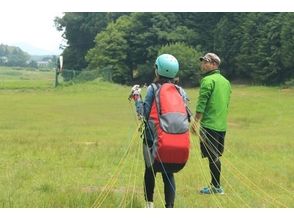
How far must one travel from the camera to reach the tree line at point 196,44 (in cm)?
6488

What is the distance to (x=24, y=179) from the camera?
8953mm

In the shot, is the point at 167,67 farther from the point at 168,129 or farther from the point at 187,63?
the point at 187,63

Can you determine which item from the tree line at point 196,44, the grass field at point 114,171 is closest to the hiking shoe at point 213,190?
the grass field at point 114,171

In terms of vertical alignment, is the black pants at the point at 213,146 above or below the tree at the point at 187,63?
above

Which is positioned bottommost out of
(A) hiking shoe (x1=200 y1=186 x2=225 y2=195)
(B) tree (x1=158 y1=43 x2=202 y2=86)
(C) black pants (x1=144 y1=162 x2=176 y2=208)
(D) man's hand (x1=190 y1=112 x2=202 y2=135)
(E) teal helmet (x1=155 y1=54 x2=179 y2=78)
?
(B) tree (x1=158 y1=43 x2=202 y2=86)

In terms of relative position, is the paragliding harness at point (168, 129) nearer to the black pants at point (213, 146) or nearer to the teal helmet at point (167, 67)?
the teal helmet at point (167, 67)

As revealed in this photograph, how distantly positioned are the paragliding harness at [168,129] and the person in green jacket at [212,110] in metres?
1.96

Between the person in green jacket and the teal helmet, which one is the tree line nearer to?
the person in green jacket

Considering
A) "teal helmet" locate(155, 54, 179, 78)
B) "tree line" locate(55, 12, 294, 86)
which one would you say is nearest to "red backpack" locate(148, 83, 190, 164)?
"teal helmet" locate(155, 54, 179, 78)

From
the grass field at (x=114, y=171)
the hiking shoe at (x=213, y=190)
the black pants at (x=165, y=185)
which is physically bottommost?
the grass field at (x=114, y=171)

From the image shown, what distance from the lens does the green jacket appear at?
7.84 m

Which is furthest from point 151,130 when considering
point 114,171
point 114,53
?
point 114,53

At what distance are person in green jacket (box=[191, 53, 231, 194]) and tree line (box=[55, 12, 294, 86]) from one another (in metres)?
55.3

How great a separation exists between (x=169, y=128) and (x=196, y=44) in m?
75.6
